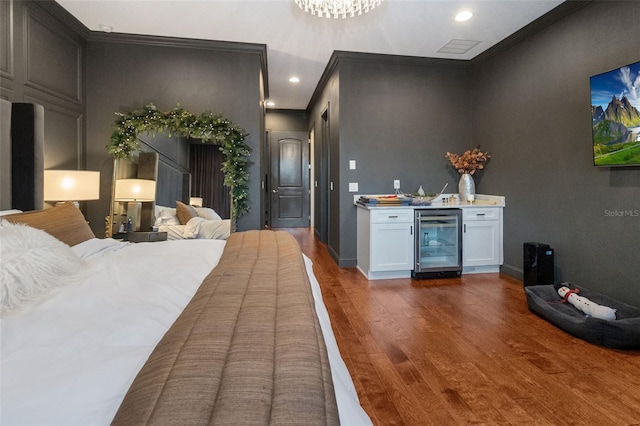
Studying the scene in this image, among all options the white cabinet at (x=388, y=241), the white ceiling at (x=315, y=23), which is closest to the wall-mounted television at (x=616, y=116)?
the white ceiling at (x=315, y=23)

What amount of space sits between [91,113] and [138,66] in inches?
28.7

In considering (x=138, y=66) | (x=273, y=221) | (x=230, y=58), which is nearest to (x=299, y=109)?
(x=273, y=221)

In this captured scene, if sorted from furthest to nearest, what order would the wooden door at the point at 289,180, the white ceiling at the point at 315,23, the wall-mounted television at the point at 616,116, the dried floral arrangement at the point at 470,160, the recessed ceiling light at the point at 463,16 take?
the wooden door at the point at 289,180
the dried floral arrangement at the point at 470,160
the recessed ceiling light at the point at 463,16
the white ceiling at the point at 315,23
the wall-mounted television at the point at 616,116

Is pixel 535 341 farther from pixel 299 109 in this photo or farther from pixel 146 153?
pixel 299 109

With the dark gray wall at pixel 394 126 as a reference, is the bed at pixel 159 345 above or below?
below

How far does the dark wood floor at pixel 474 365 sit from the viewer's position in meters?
1.56

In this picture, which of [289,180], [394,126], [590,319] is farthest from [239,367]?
[289,180]

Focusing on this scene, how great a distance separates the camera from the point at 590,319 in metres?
2.20

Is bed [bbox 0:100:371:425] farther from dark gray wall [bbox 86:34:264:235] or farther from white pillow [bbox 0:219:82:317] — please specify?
dark gray wall [bbox 86:34:264:235]

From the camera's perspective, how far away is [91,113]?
362 centimetres

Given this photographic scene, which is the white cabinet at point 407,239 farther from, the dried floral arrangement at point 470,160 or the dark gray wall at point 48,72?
the dark gray wall at point 48,72

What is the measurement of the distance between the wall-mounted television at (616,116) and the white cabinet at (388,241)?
68.8 inches

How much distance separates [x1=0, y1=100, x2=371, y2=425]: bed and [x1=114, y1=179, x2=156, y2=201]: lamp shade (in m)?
2.14

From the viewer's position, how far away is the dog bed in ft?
6.85
